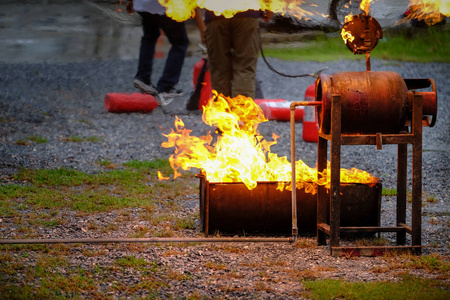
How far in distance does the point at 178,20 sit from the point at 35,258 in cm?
729

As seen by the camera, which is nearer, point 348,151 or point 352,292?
point 352,292

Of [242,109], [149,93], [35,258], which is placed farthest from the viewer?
[149,93]

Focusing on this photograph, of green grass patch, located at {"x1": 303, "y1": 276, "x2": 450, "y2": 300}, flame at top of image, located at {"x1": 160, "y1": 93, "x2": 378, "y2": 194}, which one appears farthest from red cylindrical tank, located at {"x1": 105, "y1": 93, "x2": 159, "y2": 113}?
green grass patch, located at {"x1": 303, "y1": 276, "x2": 450, "y2": 300}

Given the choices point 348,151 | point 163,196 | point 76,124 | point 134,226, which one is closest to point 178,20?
point 76,124

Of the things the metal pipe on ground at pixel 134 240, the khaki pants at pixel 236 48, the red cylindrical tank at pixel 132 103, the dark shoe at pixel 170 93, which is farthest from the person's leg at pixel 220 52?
the metal pipe on ground at pixel 134 240

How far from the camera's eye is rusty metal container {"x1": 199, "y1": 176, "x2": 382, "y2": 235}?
5469 millimetres

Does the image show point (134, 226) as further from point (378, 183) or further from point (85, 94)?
point (85, 94)

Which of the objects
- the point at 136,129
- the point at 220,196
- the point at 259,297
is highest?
the point at 136,129

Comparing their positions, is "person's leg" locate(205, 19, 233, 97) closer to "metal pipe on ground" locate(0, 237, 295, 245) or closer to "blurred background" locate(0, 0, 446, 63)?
"metal pipe on ground" locate(0, 237, 295, 245)

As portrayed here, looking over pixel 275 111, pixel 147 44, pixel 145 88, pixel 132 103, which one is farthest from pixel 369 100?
pixel 132 103

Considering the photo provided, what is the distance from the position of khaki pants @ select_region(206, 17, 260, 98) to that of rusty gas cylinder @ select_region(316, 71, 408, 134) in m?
3.79

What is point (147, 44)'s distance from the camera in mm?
11992

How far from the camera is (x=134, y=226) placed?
6000 mm

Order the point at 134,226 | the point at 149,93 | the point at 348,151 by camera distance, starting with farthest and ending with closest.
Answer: the point at 149,93 → the point at 348,151 → the point at 134,226
